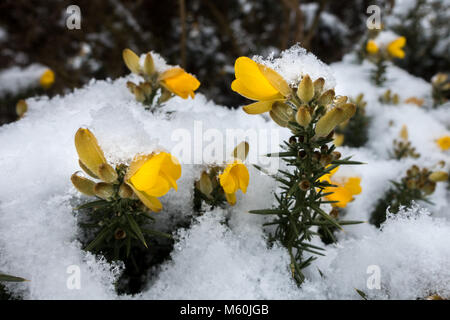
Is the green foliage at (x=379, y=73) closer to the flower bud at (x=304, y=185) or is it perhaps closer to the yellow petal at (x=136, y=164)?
the flower bud at (x=304, y=185)

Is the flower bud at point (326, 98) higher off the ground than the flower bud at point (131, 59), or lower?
higher

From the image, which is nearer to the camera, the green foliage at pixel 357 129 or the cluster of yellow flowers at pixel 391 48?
the green foliage at pixel 357 129

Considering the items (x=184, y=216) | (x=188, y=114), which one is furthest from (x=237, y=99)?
(x=184, y=216)

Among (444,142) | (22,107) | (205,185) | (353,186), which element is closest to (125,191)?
(205,185)

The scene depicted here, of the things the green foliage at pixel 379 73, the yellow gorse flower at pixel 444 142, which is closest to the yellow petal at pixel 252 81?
the yellow gorse flower at pixel 444 142

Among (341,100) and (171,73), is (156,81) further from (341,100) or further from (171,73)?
(341,100)
